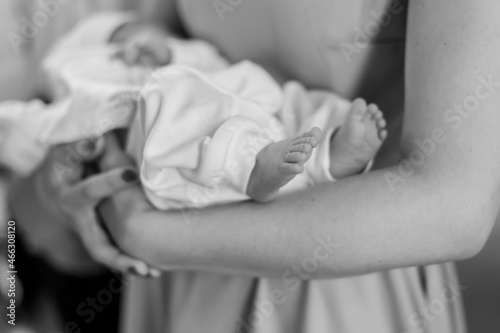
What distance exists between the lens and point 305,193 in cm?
66

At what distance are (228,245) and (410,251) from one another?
0.62ft

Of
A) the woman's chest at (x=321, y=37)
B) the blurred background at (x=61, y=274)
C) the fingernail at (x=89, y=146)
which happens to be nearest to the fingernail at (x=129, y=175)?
the fingernail at (x=89, y=146)

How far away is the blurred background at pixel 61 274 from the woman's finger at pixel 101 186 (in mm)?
326

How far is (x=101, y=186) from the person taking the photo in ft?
2.59

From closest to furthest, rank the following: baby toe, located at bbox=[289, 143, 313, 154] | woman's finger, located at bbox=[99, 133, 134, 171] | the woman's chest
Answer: baby toe, located at bbox=[289, 143, 313, 154]
the woman's chest
woman's finger, located at bbox=[99, 133, 134, 171]

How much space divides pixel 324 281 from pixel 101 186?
309mm

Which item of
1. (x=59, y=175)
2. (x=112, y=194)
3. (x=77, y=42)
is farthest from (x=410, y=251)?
(x=77, y=42)

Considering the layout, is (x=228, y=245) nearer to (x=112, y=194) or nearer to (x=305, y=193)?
(x=305, y=193)

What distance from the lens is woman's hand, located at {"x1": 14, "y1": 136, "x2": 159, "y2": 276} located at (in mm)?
773

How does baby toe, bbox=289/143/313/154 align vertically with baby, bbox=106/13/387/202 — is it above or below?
above

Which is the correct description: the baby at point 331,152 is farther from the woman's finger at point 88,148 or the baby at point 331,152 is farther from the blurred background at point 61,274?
the blurred background at point 61,274

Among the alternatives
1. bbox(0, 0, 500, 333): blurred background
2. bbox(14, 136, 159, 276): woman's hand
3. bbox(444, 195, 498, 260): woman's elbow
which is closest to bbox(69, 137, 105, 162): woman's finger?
bbox(14, 136, 159, 276): woman's hand

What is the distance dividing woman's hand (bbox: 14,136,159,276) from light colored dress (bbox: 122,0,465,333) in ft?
0.28

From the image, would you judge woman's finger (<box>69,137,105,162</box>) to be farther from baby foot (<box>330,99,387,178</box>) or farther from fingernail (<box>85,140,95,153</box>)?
baby foot (<box>330,99,387,178</box>)
